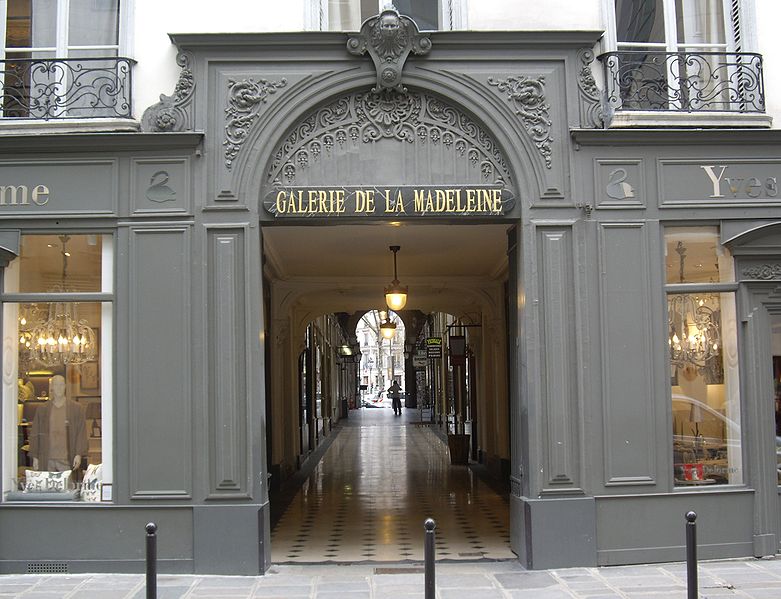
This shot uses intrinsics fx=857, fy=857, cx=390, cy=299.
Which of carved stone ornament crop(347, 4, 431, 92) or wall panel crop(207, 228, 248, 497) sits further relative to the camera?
carved stone ornament crop(347, 4, 431, 92)

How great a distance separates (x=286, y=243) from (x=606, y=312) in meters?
5.14

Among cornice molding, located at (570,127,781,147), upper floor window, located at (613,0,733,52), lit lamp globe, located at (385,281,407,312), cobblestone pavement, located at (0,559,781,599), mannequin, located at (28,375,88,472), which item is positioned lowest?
cobblestone pavement, located at (0,559,781,599)

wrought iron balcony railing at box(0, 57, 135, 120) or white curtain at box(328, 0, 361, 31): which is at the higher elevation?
white curtain at box(328, 0, 361, 31)

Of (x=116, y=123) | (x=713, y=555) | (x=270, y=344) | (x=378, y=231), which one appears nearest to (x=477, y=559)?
(x=713, y=555)

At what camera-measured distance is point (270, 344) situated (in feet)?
53.8

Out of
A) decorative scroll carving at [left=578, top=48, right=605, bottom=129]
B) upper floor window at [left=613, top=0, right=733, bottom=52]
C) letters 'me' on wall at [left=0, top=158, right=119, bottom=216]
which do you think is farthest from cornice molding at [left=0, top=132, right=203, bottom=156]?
upper floor window at [left=613, top=0, right=733, bottom=52]

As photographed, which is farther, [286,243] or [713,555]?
[286,243]

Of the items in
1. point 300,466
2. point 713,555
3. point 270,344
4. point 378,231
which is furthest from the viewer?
point 300,466

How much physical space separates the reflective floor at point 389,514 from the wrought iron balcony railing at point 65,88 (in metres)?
5.28

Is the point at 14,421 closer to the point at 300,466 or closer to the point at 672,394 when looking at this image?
the point at 672,394

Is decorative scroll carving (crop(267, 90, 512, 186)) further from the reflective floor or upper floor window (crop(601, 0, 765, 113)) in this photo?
the reflective floor

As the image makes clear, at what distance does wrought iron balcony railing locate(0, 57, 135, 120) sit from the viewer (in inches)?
362

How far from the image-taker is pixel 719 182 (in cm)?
926

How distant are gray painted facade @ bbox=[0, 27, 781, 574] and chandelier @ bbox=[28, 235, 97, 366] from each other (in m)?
0.42
